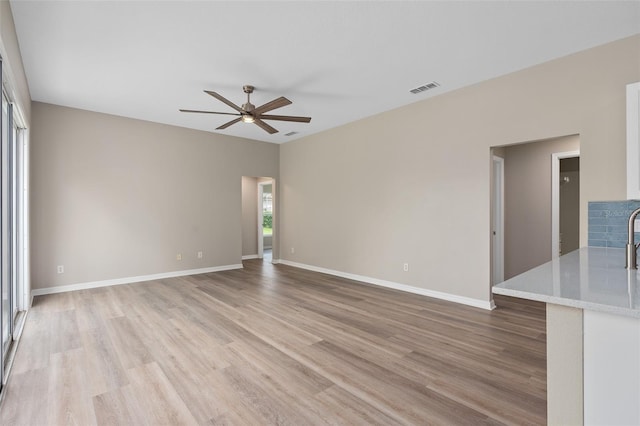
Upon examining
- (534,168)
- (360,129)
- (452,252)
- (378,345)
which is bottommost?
(378,345)

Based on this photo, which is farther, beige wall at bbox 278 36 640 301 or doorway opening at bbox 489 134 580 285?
doorway opening at bbox 489 134 580 285

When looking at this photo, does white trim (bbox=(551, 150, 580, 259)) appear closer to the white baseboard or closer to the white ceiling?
the white baseboard

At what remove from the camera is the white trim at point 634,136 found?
2275mm

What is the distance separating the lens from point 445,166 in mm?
4254

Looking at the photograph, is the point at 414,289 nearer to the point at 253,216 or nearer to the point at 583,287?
the point at 583,287

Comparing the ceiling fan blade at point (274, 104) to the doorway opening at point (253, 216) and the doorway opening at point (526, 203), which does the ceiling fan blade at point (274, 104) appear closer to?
the doorway opening at point (526, 203)

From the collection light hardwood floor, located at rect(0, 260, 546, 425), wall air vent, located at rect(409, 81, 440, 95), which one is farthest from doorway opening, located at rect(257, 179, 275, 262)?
wall air vent, located at rect(409, 81, 440, 95)

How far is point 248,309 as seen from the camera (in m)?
3.84

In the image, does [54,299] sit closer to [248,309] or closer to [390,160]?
[248,309]

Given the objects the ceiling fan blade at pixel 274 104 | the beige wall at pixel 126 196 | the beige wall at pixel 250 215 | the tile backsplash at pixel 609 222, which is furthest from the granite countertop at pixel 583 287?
the beige wall at pixel 250 215

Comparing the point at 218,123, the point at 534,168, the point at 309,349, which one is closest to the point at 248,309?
the point at 309,349

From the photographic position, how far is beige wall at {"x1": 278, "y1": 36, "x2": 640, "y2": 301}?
299 cm

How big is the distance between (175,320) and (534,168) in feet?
18.0

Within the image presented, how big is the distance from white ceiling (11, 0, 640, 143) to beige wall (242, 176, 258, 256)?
3.97m
